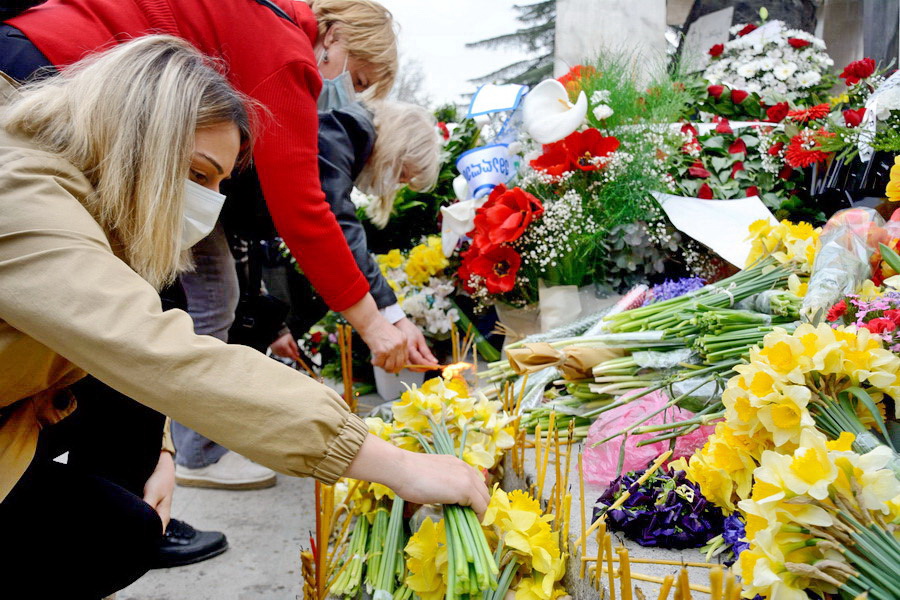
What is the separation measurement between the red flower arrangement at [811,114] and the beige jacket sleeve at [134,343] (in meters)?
2.34

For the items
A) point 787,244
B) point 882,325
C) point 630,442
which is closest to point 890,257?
point 882,325

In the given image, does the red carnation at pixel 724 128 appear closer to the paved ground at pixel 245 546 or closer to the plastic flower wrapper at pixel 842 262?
the plastic flower wrapper at pixel 842 262

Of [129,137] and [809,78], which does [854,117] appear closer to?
[809,78]

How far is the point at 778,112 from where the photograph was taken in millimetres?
3092

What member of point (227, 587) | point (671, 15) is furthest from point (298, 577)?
point (671, 15)

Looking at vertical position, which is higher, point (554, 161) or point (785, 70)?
point (785, 70)

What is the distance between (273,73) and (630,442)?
134 cm

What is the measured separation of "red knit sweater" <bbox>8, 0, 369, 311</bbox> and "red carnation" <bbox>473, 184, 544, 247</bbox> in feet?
2.35

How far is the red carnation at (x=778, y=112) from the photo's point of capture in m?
3.08

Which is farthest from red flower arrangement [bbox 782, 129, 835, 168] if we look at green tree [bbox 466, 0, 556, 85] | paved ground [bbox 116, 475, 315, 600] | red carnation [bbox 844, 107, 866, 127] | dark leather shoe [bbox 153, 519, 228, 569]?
green tree [bbox 466, 0, 556, 85]

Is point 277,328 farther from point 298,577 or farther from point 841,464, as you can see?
point 841,464

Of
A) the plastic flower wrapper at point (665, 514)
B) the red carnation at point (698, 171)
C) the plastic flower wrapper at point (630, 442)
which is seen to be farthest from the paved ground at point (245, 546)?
the red carnation at point (698, 171)

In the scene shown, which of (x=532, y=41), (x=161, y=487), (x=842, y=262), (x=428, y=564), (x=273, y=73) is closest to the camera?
(x=428, y=564)

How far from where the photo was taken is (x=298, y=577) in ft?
7.04
